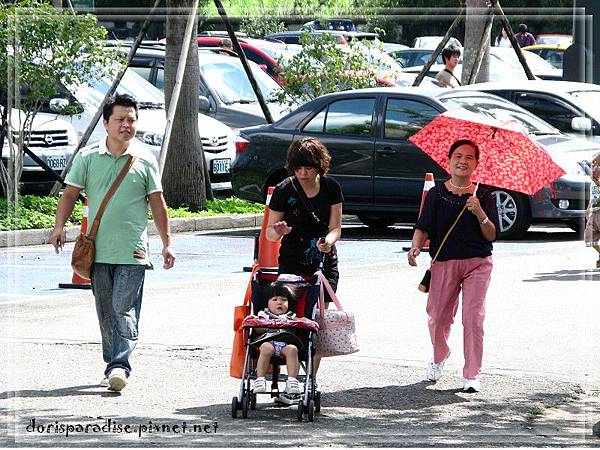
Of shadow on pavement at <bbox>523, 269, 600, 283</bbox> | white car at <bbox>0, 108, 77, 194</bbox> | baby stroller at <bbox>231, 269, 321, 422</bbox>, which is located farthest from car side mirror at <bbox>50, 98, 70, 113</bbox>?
baby stroller at <bbox>231, 269, 321, 422</bbox>

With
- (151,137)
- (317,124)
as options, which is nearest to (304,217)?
(317,124)

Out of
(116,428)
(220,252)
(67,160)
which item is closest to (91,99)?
(67,160)

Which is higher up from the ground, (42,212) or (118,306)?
(118,306)

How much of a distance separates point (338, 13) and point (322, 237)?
5719 cm

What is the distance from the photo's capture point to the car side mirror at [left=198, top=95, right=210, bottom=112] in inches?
892

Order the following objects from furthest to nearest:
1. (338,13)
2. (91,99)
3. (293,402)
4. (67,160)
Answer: (338,13) → (91,99) → (67,160) → (293,402)

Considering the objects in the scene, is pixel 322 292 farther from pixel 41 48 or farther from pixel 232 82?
pixel 232 82

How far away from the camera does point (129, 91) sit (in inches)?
834

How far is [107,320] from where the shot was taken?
28.3 ft

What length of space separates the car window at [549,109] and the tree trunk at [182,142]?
14.1ft

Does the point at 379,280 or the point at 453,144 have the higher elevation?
the point at 453,144

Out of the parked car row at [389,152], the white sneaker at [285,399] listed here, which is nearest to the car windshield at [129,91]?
the parked car row at [389,152]

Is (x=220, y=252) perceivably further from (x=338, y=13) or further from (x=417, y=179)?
(x=338, y=13)

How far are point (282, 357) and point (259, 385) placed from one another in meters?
0.21
